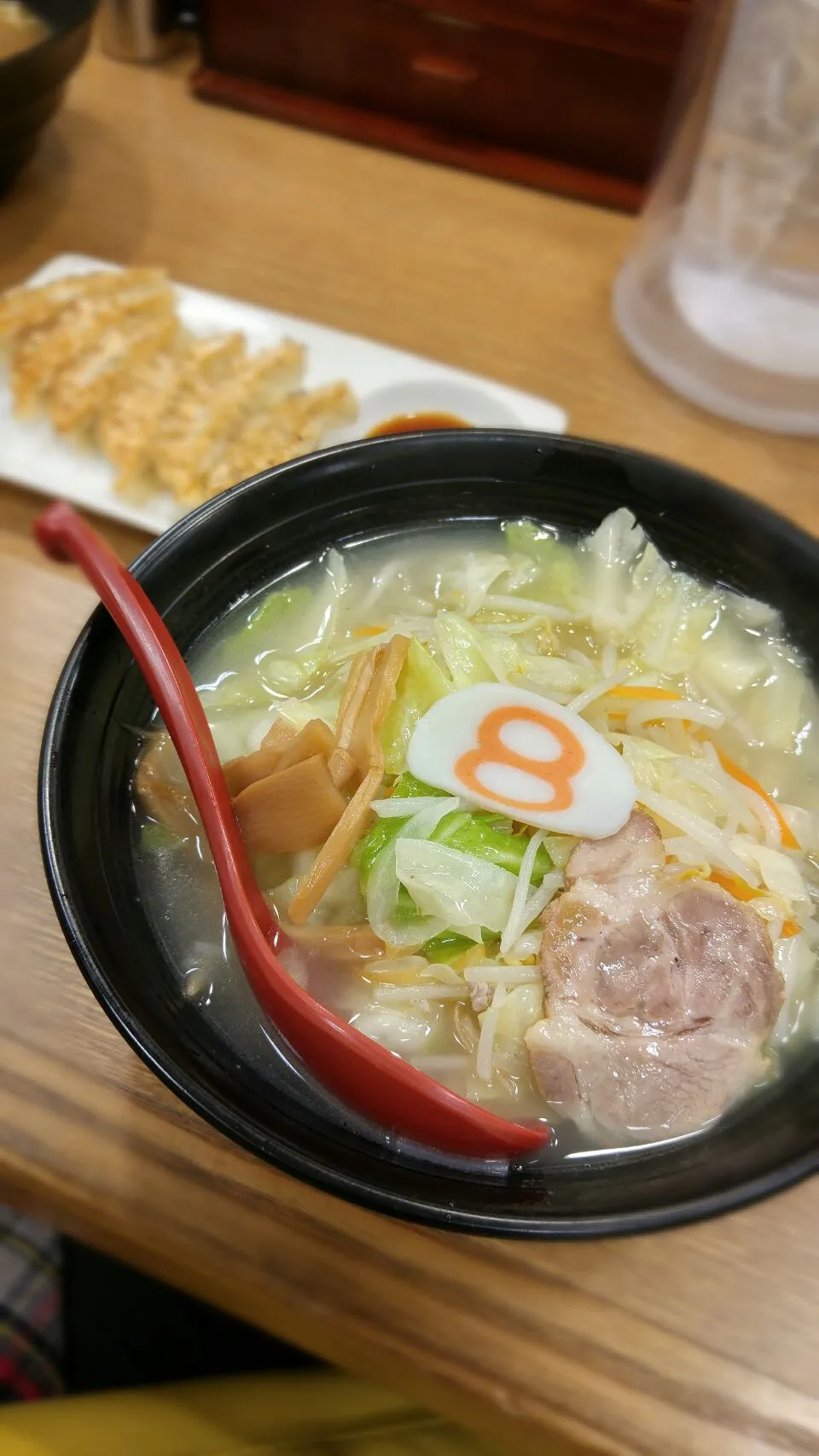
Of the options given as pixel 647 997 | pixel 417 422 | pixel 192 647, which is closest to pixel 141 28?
pixel 417 422

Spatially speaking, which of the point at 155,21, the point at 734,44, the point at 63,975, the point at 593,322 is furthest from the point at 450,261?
the point at 63,975

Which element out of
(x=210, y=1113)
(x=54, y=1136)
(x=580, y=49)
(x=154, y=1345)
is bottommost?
(x=154, y=1345)

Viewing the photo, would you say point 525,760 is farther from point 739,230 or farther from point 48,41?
point 48,41

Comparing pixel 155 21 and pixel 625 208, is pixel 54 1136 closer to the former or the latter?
pixel 625 208

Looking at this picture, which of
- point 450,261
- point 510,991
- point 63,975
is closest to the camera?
point 510,991

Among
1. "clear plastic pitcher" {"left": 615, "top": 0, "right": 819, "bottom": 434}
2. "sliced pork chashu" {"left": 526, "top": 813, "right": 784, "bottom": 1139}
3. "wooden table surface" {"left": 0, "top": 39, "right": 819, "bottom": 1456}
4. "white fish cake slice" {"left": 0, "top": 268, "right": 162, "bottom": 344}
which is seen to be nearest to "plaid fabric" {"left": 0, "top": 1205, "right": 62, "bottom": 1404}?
"wooden table surface" {"left": 0, "top": 39, "right": 819, "bottom": 1456}

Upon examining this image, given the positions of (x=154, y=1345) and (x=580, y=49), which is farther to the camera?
(x=580, y=49)

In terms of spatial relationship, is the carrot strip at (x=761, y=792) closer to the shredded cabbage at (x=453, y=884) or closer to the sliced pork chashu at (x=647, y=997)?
the sliced pork chashu at (x=647, y=997)
